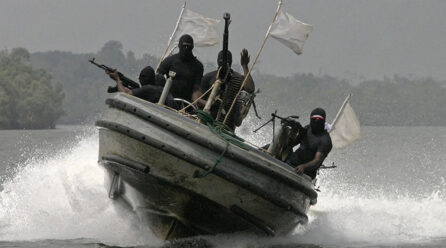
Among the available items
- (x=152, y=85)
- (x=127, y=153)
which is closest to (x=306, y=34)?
(x=152, y=85)

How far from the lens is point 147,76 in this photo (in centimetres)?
1565

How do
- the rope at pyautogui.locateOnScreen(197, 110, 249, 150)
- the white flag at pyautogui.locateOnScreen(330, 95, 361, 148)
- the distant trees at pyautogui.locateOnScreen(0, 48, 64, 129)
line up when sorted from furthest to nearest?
the distant trees at pyautogui.locateOnScreen(0, 48, 64, 129) → the white flag at pyautogui.locateOnScreen(330, 95, 361, 148) → the rope at pyautogui.locateOnScreen(197, 110, 249, 150)

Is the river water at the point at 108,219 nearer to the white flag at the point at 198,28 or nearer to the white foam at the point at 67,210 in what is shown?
the white foam at the point at 67,210

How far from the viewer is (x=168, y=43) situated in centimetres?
1816

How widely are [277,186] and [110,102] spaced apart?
8.75ft

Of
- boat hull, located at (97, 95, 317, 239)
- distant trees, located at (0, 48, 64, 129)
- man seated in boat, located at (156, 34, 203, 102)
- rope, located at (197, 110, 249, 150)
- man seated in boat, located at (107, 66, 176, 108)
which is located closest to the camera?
boat hull, located at (97, 95, 317, 239)

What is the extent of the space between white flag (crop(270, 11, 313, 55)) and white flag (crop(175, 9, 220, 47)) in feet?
8.63

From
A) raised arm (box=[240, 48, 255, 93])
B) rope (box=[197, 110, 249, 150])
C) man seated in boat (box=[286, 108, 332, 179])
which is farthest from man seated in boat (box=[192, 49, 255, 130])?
rope (box=[197, 110, 249, 150])

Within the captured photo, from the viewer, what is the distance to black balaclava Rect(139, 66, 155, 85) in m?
15.6

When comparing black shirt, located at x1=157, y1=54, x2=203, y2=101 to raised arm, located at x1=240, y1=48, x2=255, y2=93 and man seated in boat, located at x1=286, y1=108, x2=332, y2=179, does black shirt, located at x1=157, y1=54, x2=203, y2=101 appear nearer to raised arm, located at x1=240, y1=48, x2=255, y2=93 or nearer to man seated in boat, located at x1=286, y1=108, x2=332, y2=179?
raised arm, located at x1=240, y1=48, x2=255, y2=93

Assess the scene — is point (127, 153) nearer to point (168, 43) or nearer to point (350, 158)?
point (168, 43)

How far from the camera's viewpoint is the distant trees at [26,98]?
143m

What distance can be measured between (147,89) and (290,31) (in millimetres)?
2430

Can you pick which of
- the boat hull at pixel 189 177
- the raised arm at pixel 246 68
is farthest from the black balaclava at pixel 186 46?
the boat hull at pixel 189 177
